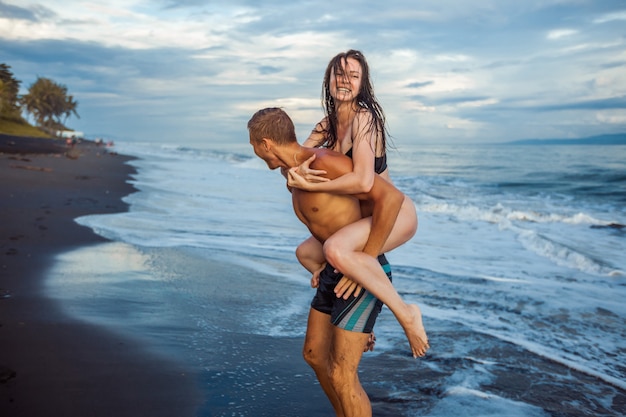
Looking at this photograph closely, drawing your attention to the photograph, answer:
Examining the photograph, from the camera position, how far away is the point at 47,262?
25.1 ft

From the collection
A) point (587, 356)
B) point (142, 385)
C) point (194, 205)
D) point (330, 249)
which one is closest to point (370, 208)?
point (330, 249)

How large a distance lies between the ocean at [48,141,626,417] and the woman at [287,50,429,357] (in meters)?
1.27

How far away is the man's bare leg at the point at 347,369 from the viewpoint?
3.21m

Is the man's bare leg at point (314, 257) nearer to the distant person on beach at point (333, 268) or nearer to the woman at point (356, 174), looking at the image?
the woman at point (356, 174)

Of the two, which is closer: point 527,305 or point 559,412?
point 559,412

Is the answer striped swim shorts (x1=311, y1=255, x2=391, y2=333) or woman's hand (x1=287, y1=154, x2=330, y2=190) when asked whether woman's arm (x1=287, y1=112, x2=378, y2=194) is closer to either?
woman's hand (x1=287, y1=154, x2=330, y2=190)

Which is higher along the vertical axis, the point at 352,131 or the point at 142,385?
the point at 352,131

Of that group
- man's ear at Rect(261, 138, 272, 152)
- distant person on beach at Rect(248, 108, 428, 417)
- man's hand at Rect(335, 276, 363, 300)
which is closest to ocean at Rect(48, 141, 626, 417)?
distant person on beach at Rect(248, 108, 428, 417)

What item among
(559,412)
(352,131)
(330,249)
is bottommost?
(559,412)

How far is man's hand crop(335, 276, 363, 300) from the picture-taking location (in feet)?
10.4

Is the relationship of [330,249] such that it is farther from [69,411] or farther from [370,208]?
[69,411]

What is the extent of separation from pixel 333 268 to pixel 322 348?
45cm

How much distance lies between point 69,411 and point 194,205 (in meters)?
11.8

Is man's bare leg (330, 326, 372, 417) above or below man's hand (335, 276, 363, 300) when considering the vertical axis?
below
